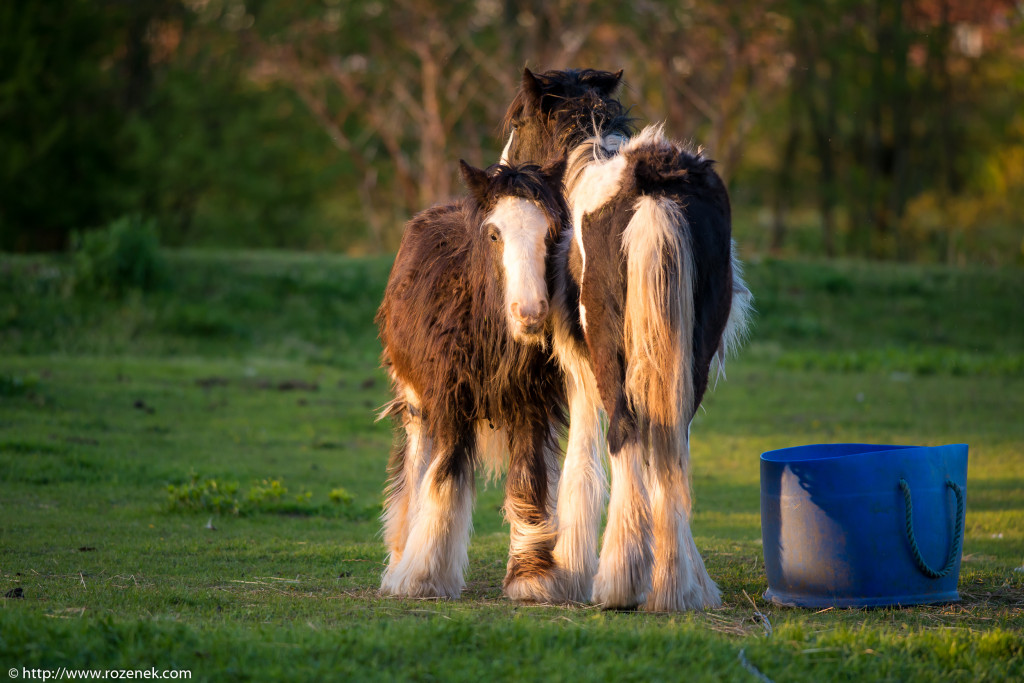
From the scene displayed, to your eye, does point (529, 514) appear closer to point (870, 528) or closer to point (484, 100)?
point (870, 528)

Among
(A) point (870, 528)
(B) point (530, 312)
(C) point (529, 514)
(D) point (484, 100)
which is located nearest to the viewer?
(B) point (530, 312)

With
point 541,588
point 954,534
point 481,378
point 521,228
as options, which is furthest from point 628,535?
point 954,534

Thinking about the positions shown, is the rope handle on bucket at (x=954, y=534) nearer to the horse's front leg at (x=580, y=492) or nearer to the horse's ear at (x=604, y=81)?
the horse's front leg at (x=580, y=492)

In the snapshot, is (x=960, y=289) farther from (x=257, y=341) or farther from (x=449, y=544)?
(x=449, y=544)

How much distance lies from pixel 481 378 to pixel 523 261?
2.61ft

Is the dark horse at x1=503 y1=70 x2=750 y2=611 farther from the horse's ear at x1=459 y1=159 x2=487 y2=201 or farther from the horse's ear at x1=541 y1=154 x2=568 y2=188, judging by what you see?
the horse's ear at x1=459 y1=159 x2=487 y2=201

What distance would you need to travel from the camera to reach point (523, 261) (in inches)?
183

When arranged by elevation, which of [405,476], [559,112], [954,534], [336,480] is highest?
[559,112]

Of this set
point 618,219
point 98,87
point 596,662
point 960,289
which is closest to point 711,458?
point 618,219

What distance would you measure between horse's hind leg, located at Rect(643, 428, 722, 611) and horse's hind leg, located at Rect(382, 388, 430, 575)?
5.28 feet

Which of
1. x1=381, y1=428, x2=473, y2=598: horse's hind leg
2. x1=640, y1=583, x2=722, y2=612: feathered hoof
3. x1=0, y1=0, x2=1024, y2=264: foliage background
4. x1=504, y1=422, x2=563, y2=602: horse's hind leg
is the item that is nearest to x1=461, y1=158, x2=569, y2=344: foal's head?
x1=504, y1=422, x2=563, y2=602: horse's hind leg

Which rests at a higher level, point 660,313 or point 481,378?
point 660,313

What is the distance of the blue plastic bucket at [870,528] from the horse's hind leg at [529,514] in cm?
123

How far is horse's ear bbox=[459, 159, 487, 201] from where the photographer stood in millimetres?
4984
